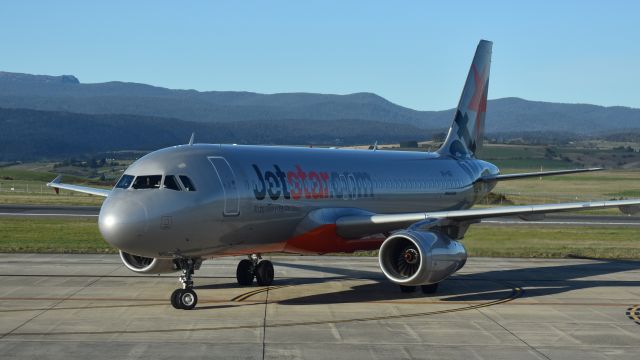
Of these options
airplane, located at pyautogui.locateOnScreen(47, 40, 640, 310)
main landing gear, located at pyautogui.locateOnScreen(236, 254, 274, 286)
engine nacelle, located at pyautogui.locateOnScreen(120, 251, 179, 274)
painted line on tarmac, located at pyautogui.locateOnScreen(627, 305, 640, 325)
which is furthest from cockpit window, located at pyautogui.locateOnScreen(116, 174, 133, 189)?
painted line on tarmac, located at pyautogui.locateOnScreen(627, 305, 640, 325)

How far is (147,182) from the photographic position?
23.7 meters

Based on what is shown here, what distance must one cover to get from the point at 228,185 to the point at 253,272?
17.9 ft

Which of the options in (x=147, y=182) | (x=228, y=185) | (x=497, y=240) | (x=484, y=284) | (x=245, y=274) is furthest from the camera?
(x=497, y=240)

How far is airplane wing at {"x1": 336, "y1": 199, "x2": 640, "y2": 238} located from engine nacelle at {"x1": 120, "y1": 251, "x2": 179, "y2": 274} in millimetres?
5493

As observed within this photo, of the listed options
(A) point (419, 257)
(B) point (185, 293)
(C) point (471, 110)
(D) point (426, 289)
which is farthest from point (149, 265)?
(C) point (471, 110)

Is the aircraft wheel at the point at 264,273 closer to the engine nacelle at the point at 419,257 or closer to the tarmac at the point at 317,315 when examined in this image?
the tarmac at the point at 317,315

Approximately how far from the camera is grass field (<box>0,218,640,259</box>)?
134 ft

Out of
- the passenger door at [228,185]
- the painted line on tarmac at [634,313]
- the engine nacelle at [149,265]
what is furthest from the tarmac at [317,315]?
the passenger door at [228,185]

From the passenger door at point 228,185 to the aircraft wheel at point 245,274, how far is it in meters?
4.81

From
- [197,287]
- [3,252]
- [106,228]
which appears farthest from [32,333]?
[3,252]

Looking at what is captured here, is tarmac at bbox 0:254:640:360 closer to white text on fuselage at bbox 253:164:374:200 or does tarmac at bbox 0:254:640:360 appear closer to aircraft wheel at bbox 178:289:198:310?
aircraft wheel at bbox 178:289:198:310

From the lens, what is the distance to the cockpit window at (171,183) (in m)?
23.6

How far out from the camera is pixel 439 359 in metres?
18.7

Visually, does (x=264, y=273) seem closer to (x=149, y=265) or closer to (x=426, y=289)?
(x=149, y=265)
